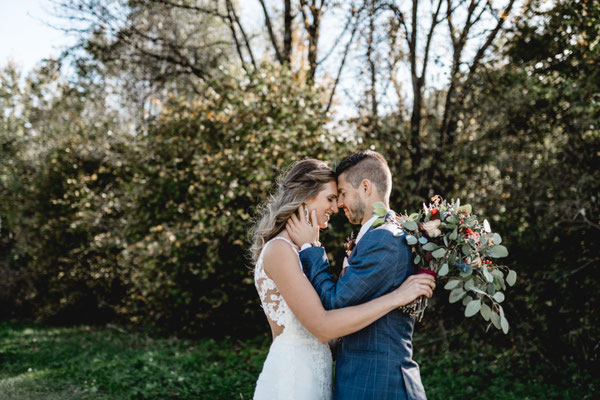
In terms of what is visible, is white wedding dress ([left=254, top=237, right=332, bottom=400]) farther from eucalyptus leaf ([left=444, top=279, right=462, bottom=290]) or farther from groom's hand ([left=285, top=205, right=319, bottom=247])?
eucalyptus leaf ([left=444, top=279, right=462, bottom=290])

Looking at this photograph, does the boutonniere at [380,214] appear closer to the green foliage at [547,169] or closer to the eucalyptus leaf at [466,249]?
the eucalyptus leaf at [466,249]

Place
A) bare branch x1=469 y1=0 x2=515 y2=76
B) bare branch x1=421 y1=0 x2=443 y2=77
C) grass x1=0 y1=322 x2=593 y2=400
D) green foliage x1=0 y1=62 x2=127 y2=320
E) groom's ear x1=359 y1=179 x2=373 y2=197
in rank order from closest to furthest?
groom's ear x1=359 y1=179 x2=373 y2=197 < grass x1=0 y1=322 x2=593 y2=400 < bare branch x1=469 y1=0 x2=515 y2=76 < bare branch x1=421 y1=0 x2=443 y2=77 < green foliage x1=0 y1=62 x2=127 y2=320

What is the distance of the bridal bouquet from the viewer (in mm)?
2436

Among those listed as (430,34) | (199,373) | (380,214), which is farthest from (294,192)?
(430,34)

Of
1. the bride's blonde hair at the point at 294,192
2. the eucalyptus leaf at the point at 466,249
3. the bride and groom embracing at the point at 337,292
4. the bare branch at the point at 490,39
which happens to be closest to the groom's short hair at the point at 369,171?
the bride and groom embracing at the point at 337,292

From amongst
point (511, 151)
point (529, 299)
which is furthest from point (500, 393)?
point (511, 151)

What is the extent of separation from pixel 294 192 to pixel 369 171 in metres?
0.45

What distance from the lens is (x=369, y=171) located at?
283 centimetres

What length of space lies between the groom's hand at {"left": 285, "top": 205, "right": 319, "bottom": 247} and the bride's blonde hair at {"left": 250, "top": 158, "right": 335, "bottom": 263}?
0.04 meters

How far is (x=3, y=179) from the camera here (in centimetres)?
1664

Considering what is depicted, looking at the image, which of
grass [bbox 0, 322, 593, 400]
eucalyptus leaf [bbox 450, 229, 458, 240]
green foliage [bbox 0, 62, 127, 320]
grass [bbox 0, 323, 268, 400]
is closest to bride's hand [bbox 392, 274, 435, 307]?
eucalyptus leaf [bbox 450, 229, 458, 240]

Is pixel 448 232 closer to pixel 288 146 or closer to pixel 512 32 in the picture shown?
pixel 288 146

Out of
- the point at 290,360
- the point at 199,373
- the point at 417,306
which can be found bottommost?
the point at 199,373

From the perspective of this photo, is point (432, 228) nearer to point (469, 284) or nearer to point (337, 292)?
point (469, 284)
